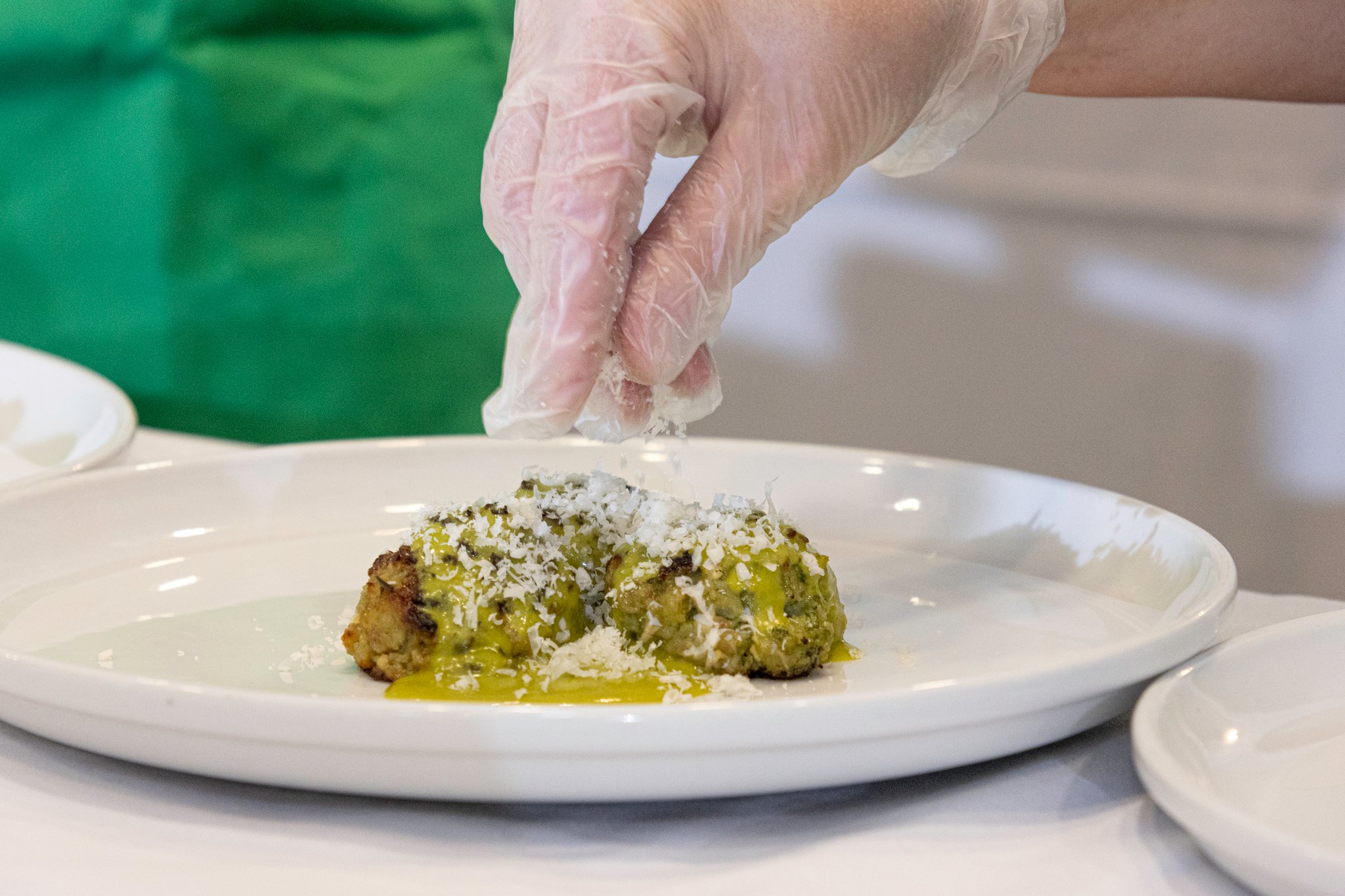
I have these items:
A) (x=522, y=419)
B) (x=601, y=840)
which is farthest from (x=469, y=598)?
(x=601, y=840)

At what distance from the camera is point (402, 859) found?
0.65 m

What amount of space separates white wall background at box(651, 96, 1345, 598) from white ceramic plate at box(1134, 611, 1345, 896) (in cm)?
Answer: 150

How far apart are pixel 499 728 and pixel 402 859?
0.10 m

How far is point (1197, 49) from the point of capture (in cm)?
155

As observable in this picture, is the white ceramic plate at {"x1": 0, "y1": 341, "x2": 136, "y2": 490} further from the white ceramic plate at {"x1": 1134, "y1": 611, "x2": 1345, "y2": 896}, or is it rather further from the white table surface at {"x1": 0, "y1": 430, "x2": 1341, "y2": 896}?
the white ceramic plate at {"x1": 1134, "y1": 611, "x2": 1345, "y2": 896}

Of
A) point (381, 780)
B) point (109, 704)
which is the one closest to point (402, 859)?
point (381, 780)

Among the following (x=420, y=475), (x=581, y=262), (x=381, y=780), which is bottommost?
(x=420, y=475)

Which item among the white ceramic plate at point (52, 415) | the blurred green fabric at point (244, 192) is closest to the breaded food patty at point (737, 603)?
the white ceramic plate at point (52, 415)

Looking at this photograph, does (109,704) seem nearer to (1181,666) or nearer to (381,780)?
(381,780)

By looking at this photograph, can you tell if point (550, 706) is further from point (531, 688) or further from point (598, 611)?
point (598, 611)

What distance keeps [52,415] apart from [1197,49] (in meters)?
1.54

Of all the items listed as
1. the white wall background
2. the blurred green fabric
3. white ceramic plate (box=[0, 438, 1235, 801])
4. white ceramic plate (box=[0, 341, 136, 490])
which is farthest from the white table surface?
the blurred green fabric

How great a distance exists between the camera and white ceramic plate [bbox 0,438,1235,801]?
0.63 meters

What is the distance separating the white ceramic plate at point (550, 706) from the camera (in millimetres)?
627
